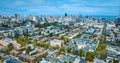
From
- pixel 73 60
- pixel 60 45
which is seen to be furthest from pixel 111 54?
pixel 60 45

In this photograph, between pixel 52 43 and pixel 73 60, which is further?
pixel 52 43

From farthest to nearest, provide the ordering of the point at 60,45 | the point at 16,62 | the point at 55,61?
the point at 60,45
the point at 55,61
the point at 16,62

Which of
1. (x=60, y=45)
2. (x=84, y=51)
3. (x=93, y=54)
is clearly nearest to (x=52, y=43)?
(x=60, y=45)

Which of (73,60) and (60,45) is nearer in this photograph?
(73,60)

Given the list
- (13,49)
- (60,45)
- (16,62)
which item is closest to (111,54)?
(60,45)

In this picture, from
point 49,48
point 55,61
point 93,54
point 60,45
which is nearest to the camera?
point 55,61

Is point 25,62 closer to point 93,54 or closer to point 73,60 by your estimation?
point 73,60

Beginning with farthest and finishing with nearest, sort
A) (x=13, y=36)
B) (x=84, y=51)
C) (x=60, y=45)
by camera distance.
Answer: (x=13, y=36)
(x=60, y=45)
(x=84, y=51)

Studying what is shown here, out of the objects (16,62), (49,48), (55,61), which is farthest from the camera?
(49,48)

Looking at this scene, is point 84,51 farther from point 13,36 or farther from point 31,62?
point 13,36
